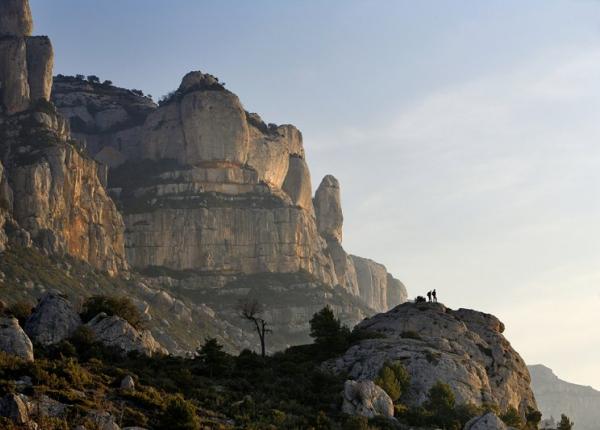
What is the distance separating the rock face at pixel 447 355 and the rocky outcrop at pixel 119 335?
16.1 metres

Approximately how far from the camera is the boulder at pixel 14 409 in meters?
51.2

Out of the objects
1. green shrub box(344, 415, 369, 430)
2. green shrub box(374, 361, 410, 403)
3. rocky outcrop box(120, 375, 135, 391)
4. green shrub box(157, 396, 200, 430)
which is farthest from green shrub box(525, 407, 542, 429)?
green shrub box(157, 396, 200, 430)


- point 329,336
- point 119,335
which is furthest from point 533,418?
point 119,335

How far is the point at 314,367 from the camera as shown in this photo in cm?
8500

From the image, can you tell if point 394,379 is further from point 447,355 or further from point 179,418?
point 179,418

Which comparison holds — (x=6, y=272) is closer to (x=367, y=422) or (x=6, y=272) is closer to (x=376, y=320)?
(x=376, y=320)

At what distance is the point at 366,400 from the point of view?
230 feet

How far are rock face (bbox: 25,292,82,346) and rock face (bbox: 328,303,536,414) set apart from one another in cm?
2243

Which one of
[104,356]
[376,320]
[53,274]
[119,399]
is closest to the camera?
[119,399]

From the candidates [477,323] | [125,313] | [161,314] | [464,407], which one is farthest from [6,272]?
[464,407]

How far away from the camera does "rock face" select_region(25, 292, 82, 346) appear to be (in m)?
81.6

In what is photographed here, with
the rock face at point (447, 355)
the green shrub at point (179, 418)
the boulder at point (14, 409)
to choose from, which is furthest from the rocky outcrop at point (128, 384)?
the rock face at point (447, 355)

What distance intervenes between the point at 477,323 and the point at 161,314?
105m

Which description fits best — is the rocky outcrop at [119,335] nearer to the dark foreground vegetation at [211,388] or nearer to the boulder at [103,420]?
the dark foreground vegetation at [211,388]
